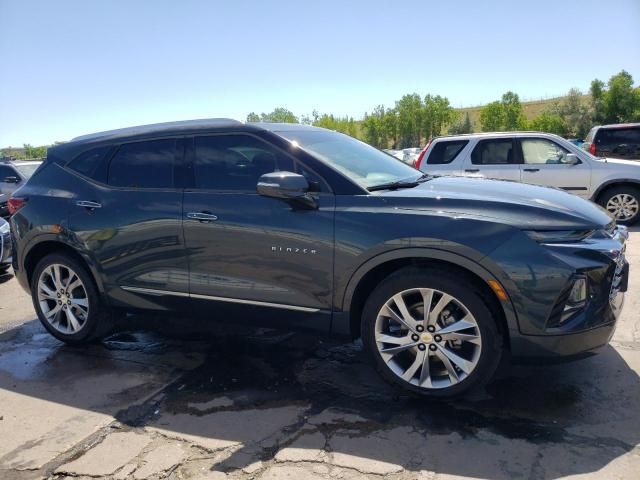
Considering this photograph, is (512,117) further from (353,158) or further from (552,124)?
(353,158)

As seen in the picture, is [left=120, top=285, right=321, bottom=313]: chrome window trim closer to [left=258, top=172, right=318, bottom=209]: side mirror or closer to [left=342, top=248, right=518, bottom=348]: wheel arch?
[left=342, top=248, right=518, bottom=348]: wheel arch

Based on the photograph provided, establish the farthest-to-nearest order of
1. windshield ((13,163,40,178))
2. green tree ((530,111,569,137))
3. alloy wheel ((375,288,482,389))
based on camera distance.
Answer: green tree ((530,111,569,137)) < windshield ((13,163,40,178)) < alloy wheel ((375,288,482,389))

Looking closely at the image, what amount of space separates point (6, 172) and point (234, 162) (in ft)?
35.0

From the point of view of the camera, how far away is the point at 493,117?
57.3m

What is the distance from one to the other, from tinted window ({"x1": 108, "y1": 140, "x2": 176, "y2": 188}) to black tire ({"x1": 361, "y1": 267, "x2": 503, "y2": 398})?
6.15 ft

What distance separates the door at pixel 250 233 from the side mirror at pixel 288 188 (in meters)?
0.06

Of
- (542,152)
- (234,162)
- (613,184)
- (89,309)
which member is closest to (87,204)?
(89,309)

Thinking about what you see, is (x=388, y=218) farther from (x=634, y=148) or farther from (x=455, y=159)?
(x=634, y=148)

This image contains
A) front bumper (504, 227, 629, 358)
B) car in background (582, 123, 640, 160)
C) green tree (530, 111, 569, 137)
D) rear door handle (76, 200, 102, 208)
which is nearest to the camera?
front bumper (504, 227, 629, 358)

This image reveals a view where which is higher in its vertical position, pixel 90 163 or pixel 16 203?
pixel 90 163

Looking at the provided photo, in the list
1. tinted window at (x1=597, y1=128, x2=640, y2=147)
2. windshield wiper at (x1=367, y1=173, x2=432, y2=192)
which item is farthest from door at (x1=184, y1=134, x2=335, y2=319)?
tinted window at (x1=597, y1=128, x2=640, y2=147)

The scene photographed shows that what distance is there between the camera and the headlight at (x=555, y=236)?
123 inches

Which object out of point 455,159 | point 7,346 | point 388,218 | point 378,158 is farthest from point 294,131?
point 455,159

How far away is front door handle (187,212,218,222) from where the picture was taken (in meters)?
3.92
